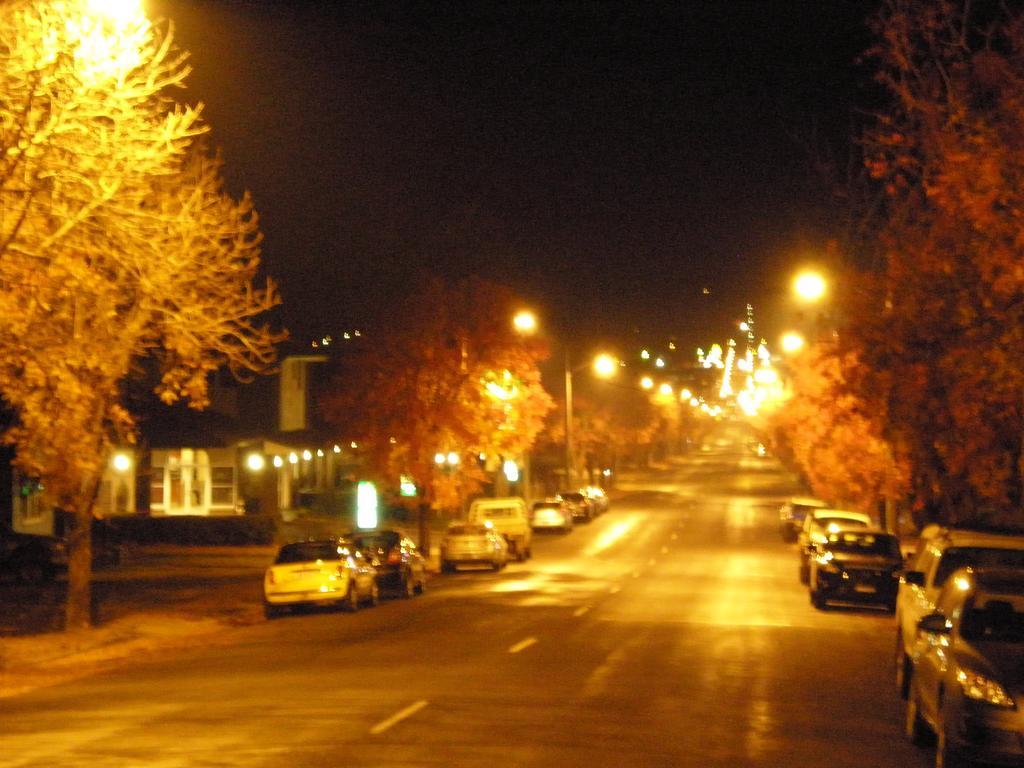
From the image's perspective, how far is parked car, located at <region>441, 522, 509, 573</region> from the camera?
39.1 m

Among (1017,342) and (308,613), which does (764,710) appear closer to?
(1017,342)

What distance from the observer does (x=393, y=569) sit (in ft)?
100

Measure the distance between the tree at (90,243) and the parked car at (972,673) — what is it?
33.8 ft

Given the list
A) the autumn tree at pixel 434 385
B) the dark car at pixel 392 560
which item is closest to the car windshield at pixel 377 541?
the dark car at pixel 392 560

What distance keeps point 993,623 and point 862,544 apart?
1908cm

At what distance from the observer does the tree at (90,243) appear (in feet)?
54.0

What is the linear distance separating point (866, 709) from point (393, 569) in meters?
17.1

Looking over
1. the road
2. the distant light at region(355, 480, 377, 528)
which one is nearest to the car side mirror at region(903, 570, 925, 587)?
the road

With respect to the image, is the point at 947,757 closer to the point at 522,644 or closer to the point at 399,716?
the point at 399,716

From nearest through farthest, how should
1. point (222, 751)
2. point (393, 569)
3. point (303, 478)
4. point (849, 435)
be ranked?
1. point (222, 751)
2. point (393, 569)
3. point (849, 435)
4. point (303, 478)

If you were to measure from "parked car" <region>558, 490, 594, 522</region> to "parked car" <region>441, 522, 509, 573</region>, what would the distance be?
23731mm

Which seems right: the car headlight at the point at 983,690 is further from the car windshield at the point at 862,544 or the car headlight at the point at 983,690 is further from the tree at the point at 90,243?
the car windshield at the point at 862,544

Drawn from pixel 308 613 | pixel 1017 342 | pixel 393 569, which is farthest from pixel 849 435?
pixel 1017 342

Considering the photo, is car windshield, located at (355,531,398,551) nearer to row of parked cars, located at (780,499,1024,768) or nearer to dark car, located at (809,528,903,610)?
dark car, located at (809,528,903,610)
